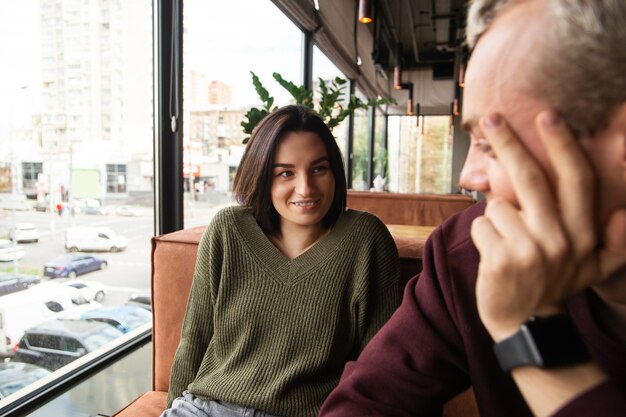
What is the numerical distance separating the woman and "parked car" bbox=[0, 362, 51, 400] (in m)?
0.71

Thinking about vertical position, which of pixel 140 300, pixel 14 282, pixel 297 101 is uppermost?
pixel 297 101

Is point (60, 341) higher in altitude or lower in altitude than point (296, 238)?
lower

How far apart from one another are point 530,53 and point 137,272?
2294 millimetres

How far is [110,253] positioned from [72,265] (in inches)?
10.6

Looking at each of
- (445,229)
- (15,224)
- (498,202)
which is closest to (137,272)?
(15,224)

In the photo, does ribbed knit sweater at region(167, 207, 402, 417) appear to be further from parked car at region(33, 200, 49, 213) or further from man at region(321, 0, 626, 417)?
parked car at region(33, 200, 49, 213)

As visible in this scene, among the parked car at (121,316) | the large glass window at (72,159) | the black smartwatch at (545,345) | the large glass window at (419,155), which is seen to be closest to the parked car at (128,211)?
the large glass window at (72,159)

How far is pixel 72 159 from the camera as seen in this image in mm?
2027

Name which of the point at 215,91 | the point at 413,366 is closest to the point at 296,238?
the point at 413,366

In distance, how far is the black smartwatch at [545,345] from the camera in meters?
0.57

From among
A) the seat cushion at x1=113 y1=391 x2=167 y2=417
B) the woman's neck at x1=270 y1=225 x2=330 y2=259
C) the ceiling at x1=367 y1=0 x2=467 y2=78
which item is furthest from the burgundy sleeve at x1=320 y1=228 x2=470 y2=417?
the ceiling at x1=367 y1=0 x2=467 y2=78

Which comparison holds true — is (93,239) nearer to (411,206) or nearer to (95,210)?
(95,210)

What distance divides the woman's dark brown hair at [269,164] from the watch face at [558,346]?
100cm

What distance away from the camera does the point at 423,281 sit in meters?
0.90
